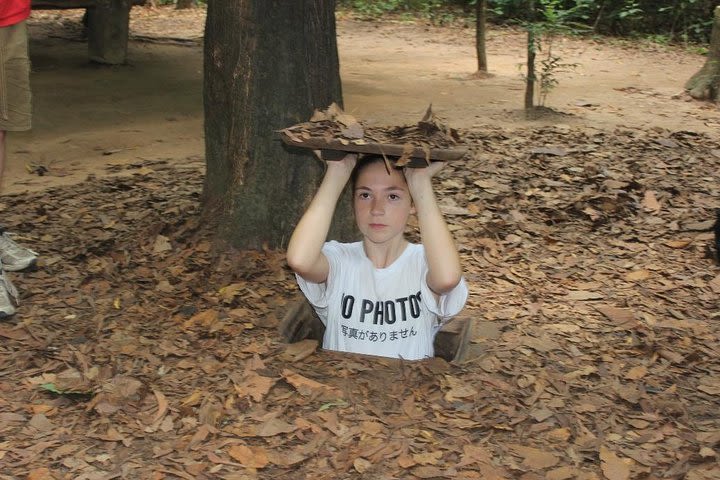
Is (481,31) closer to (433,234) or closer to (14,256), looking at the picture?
(14,256)

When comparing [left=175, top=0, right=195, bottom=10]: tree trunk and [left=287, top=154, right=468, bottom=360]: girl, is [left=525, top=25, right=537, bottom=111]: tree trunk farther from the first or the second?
[left=175, top=0, right=195, bottom=10]: tree trunk

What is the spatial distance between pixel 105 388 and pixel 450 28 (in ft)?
49.3

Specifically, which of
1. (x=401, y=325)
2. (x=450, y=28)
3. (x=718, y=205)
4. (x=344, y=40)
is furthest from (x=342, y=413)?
(x=450, y=28)

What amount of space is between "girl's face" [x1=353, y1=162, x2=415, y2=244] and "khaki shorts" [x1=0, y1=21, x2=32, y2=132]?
2055mm

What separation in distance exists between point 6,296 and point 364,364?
5.76ft

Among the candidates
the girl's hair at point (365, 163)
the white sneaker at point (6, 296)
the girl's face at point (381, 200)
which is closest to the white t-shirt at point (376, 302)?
the girl's face at point (381, 200)

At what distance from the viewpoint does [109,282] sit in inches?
176

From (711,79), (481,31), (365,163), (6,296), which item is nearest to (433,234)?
(365,163)

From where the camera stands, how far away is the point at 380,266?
12.1 ft

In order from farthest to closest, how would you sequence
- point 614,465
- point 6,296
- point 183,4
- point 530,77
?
point 183,4 → point 530,77 → point 6,296 → point 614,465

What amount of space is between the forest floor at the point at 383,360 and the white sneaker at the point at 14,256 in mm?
80

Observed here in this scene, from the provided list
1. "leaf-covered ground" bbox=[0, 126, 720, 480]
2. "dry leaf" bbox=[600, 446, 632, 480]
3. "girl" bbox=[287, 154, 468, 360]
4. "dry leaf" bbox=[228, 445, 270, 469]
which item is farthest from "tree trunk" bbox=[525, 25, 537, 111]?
"dry leaf" bbox=[228, 445, 270, 469]

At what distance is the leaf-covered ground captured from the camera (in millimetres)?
3072

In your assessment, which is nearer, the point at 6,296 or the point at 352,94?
the point at 6,296
